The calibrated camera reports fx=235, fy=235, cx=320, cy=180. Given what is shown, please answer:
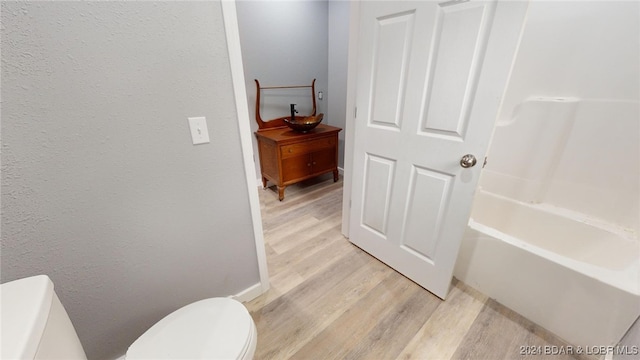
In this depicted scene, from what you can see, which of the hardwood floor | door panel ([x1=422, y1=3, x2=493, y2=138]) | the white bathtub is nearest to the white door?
door panel ([x1=422, y1=3, x2=493, y2=138])

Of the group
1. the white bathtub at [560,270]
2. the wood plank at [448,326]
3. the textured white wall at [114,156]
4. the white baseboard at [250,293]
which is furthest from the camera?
the white baseboard at [250,293]

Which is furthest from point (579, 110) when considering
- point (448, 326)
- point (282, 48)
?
point (282, 48)

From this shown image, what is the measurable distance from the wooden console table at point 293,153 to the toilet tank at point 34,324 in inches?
71.9

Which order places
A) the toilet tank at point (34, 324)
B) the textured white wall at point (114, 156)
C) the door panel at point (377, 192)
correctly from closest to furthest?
the toilet tank at point (34, 324)
the textured white wall at point (114, 156)
the door panel at point (377, 192)

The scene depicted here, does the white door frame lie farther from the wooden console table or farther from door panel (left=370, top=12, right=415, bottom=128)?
the wooden console table

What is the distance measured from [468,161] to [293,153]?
65.6 inches

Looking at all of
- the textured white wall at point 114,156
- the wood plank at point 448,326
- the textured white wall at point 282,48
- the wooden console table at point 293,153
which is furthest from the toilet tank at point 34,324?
the textured white wall at point 282,48

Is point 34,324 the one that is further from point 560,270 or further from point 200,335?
point 560,270

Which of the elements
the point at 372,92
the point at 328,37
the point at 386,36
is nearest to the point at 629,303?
the point at 372,92

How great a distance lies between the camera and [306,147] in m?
2.50

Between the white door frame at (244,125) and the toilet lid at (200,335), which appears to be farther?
the white door frame at (244,125)

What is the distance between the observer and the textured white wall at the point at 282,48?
A: 2.34 meters

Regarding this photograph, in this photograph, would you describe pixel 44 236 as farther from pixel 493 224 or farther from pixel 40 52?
pixel 493 224

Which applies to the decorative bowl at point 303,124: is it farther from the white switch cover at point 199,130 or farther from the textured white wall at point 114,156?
the white switch cover at point 199,130
